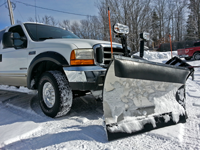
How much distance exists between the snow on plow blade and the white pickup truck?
1.48ft

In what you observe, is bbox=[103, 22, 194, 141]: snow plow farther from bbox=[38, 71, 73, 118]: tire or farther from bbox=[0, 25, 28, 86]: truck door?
bbox=[0, 25, 28, 86]: truck door

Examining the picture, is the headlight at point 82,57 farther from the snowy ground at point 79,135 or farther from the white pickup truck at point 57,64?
the snowy ground at point 79,135

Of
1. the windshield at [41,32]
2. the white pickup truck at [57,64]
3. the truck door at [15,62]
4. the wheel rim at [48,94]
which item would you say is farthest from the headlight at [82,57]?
the truck door at [15,62]

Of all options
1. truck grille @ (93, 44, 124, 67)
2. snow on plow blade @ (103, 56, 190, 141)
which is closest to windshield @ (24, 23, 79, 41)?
truck grille @ (93, 44, 124, 67)

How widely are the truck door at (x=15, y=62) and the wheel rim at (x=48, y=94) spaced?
2.65 feet

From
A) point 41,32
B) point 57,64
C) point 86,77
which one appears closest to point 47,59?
point 57,64

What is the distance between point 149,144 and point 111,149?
1.44 ft

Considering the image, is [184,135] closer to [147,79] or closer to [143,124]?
[143,124]

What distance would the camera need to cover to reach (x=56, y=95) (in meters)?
2.50

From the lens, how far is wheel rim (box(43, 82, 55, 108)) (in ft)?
8.85

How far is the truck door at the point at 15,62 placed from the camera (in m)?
3.30

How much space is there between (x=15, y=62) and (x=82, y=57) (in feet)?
6.53

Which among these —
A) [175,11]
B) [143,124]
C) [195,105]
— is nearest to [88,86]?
[143,124]

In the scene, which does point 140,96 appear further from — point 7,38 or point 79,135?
point 7,38
